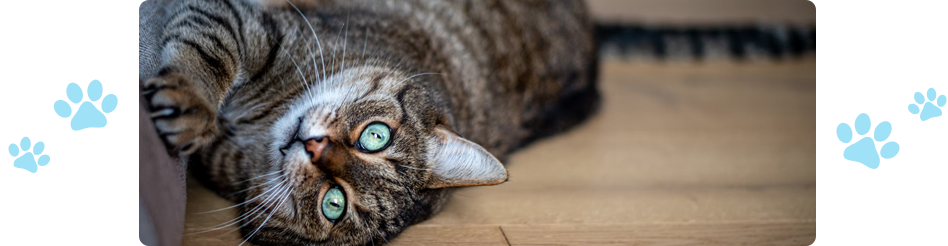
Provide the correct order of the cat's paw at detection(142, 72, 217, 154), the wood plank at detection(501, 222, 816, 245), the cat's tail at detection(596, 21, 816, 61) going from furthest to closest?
the cat's tail at detection(596, 21, 816, 61) < the wood plank at detection(501, 222, 816, 245) < the cat's paw at detection(142, 72, 217, 154)

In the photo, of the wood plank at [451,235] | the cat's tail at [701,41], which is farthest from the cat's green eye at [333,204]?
the cat's tail at [701,41]

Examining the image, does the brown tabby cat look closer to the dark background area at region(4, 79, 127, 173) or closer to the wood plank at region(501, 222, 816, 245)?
the dark background area at region(4, 79, 127, 173)

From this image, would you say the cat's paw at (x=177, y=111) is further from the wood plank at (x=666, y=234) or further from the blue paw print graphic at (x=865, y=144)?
the blue paw print graphic at (x=865, y=144)

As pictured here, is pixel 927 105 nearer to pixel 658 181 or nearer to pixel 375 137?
pixel 658 181

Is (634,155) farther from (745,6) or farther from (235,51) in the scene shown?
(745,6)

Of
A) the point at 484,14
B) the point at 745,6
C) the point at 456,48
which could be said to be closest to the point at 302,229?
the point at 456,48

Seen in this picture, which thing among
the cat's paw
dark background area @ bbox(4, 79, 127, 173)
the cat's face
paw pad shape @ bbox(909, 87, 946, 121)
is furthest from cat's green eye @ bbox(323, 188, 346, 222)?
paw pad shape @ bbox(909, 87, 946, 121)

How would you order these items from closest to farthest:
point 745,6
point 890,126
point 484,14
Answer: point 890,126
point 484,14
point 745,6

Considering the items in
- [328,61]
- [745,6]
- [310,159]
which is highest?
[745,6]
